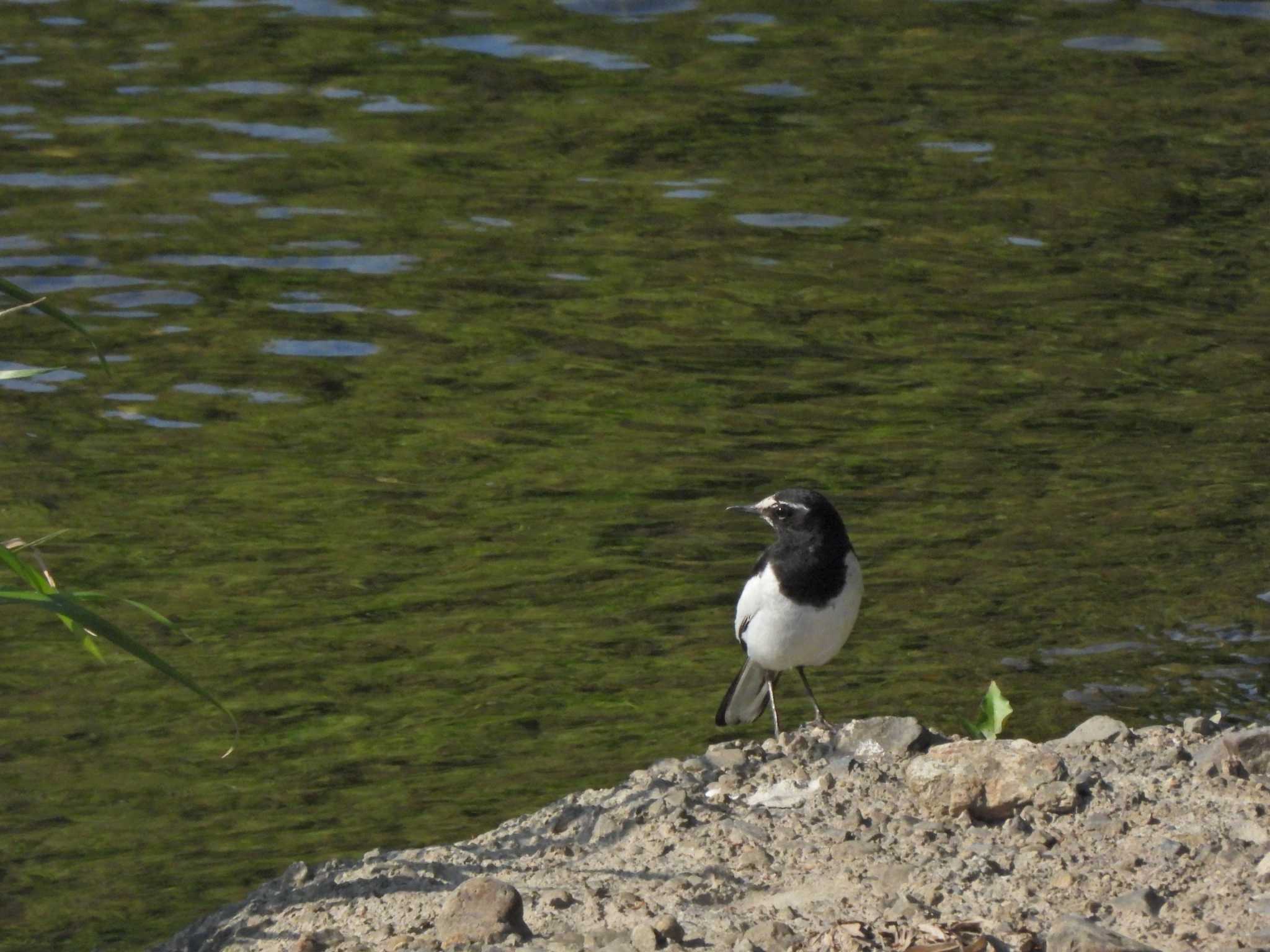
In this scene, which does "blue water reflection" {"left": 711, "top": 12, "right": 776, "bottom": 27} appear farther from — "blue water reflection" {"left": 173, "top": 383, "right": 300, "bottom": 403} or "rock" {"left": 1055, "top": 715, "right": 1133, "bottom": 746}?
"rock" {"left": 1055, "top": 715, "right": 1133, "bottom": 746}

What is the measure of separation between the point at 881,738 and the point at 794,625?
673 millimetres

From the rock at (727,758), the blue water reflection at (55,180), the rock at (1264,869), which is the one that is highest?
the rock at (1264,869)

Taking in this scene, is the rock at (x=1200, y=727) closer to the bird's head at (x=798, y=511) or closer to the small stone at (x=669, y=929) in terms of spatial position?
the bird's head at (x=798, y=511)

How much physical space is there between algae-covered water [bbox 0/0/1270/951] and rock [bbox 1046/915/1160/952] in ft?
6.86

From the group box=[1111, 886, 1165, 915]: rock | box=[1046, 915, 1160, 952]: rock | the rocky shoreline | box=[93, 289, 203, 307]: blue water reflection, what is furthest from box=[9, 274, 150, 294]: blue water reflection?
box=[1046, 915, 1160, 952]: rock

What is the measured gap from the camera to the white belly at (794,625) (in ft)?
18.6

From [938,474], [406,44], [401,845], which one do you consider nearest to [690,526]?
[938,474]

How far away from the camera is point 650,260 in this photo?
10.9 meters

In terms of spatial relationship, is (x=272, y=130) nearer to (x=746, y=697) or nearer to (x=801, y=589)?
(x=746, y=697)

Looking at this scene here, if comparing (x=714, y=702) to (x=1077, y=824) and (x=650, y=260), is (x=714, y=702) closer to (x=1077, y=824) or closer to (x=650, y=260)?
(x=1077, y=824)

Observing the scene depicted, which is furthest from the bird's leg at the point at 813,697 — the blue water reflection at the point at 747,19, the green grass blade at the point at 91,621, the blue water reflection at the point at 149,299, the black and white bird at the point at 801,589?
the blue water reflection at the point at 747,19

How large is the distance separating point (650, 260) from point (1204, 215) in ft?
11.3

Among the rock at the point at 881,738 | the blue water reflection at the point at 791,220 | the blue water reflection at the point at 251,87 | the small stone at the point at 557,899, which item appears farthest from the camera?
the blue water reflection at the point at 251,87

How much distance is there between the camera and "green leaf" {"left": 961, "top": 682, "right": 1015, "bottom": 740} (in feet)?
17.9
